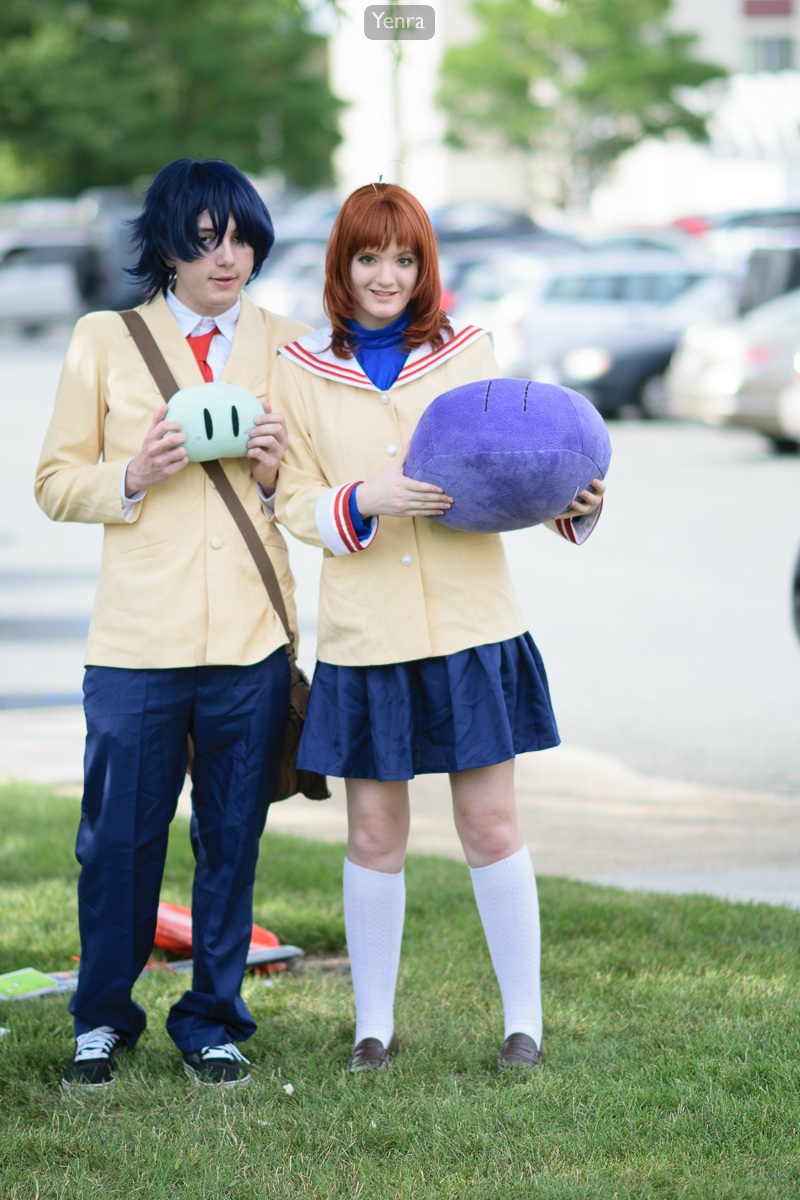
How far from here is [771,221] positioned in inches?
840

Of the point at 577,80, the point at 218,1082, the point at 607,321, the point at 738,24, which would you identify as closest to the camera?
the point at 218,1082

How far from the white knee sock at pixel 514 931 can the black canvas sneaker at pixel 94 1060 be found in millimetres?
884

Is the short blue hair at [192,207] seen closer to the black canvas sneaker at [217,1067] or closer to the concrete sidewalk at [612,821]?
the black canvas sneaker at [217,1067]

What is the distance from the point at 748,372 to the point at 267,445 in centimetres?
1141

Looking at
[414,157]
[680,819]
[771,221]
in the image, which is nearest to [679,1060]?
[680,819]

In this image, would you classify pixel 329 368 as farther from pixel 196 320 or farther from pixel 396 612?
pixel 396 612

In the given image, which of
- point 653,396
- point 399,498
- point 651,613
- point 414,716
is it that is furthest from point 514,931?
point 653,396

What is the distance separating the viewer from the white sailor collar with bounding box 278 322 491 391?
3.20 metres

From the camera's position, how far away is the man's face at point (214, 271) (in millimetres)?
3139

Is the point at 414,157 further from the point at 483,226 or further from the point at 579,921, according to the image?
the point at 579,921

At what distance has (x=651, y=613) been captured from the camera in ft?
28.7

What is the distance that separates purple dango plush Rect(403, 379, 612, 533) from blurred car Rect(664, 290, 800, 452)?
35.9ft

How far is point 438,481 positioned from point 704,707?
4136mm

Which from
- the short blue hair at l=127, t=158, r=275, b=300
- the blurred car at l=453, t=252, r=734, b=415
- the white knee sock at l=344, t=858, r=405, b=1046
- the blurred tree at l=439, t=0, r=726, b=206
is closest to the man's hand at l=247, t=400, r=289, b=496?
the short blue hair at l=127, t=158, r=275, b=300
